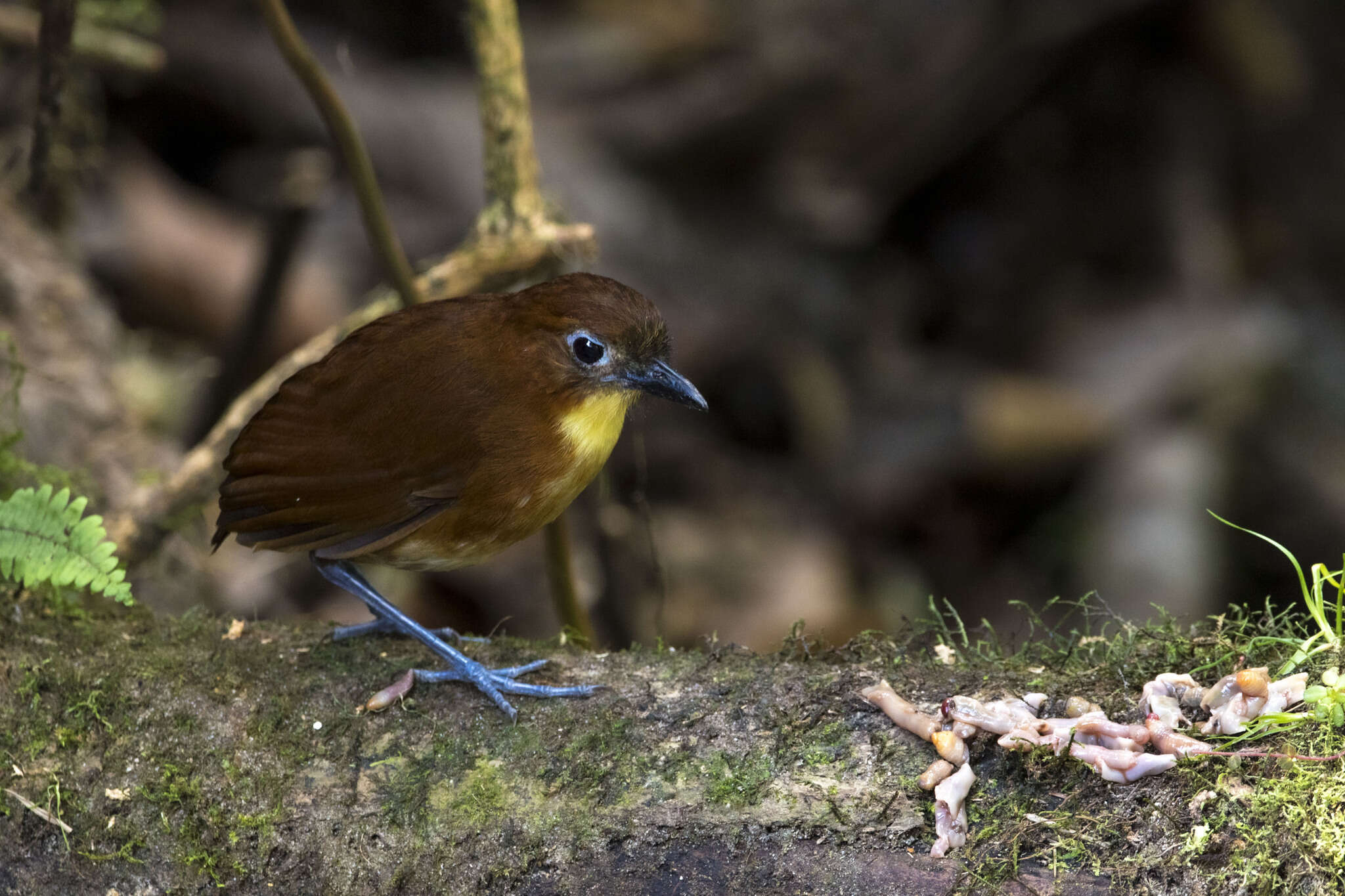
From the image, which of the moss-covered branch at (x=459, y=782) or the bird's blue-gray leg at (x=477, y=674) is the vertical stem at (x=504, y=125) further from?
the moss-covered branch at (x=459, y=782)

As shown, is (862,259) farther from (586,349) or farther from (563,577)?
(586,349)

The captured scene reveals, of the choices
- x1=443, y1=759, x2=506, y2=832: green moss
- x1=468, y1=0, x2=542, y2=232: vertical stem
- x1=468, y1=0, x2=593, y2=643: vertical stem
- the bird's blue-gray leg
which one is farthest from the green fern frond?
x1=468, y1=0, x2=542, y2=232: vertical stem

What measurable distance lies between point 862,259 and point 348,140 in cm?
408

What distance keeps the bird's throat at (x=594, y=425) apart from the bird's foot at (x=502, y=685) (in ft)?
1.59

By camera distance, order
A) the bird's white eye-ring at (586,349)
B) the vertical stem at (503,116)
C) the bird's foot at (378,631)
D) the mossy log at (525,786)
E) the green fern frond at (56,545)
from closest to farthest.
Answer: the mossy log at (525,786) < the green fern frond at (56,545) < the bird's white eye-ring at (586,349) < the bird's foot at (378,631) < the vertical stem at (503,116)

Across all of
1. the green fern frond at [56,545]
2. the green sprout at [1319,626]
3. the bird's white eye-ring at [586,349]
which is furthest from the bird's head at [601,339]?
the green sprout at [1319,626]

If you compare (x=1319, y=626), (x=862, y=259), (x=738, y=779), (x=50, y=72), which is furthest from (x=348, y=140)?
(x=862, y=259)

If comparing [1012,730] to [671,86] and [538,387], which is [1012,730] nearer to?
[538,387]

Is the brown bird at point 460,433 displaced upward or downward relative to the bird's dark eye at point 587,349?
downward

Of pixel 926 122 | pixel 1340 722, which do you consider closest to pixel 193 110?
pixel 926 122

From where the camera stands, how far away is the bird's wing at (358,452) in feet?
8.18

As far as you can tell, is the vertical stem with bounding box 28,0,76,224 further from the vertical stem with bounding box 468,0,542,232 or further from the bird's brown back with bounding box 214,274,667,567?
the bird's brown back with bounding box 214,274,667,567

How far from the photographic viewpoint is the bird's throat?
2525mm

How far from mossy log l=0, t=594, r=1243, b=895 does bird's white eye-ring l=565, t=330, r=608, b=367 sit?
2.23 ft
